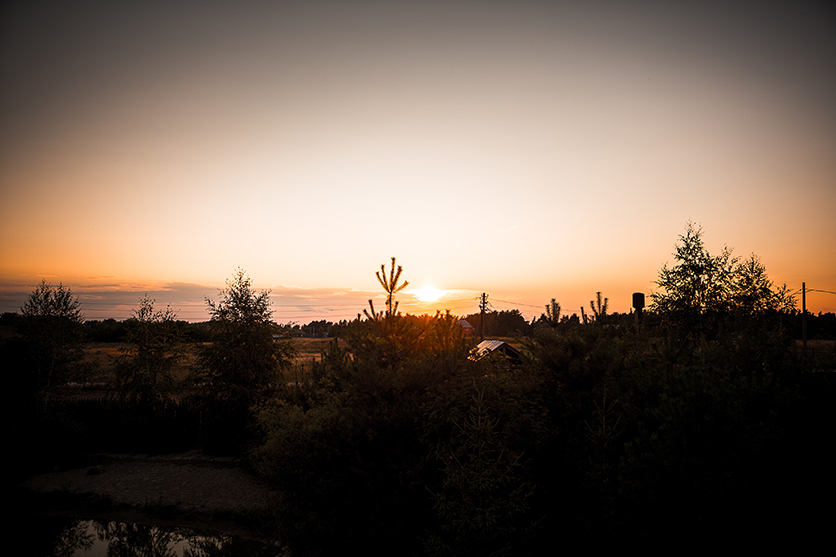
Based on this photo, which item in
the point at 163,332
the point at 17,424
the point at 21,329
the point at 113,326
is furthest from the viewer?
the point at 113,326

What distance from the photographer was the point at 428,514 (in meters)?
7.14

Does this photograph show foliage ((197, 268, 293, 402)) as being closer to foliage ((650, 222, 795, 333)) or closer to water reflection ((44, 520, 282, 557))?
water reflection ((44, 520, 282, 557))

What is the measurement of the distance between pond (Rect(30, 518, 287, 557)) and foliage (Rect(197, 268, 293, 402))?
7386mm

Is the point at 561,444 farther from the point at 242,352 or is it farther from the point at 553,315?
the point at 242,352

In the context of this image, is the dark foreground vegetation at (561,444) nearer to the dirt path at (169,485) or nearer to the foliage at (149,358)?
the dirt path at (169,485)

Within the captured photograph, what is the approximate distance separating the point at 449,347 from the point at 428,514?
9.65ft

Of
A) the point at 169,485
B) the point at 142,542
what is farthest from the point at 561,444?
the point at 169,485

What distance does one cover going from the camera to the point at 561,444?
718 cm

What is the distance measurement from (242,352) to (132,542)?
9.17m

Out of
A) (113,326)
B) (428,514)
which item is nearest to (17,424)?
(428,514)

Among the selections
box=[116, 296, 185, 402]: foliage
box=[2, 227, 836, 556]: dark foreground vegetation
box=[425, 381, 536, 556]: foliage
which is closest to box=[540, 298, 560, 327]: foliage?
box=[2, 227, 836, 556]: dark foreground vegetation

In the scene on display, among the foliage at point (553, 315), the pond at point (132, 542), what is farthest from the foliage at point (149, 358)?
the foliage at point (553, 315)

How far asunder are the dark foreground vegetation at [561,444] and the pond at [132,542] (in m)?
3.30

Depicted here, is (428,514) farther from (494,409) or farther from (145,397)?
(145,397)
